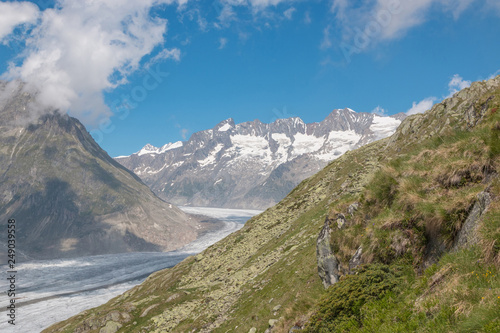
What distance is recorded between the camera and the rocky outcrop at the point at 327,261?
16.7 m

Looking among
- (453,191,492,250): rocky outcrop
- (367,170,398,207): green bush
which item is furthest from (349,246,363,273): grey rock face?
(453,191,492,250): rocky outcrop

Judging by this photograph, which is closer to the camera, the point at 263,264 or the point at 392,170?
the point at 392,170

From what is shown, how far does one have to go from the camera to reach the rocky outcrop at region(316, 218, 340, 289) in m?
16.7

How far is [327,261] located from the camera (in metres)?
17.3

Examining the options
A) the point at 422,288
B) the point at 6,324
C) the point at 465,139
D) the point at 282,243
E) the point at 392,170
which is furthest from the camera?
the point at 6,324

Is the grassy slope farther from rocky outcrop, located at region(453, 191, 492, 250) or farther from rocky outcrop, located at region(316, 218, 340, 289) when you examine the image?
rocky outcrop, located at region(316, 218, 340, 289)

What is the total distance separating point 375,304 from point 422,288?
1815mm

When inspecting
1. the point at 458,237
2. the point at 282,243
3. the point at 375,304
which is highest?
the point at 282,243

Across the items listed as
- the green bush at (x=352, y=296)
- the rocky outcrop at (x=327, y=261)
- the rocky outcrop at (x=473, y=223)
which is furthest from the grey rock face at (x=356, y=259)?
the rocky outcrop at (x=473, y=223)

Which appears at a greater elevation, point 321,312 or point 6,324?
point 6,324

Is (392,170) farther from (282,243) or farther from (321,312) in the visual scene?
(282,243)

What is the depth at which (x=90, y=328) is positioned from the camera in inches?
1668

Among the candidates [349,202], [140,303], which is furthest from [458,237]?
[140,303]

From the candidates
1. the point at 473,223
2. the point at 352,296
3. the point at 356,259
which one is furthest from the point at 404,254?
the point at 473,223
